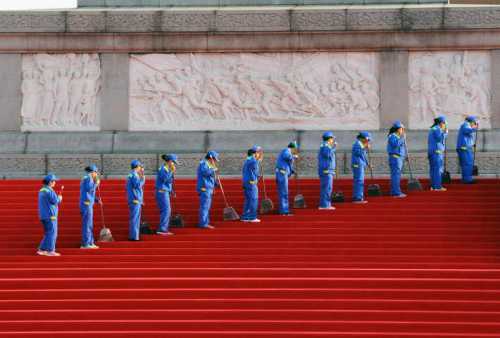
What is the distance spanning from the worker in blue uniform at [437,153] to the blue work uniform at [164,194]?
14.0 feet

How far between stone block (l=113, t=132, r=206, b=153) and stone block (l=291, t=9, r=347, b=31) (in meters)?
2.81

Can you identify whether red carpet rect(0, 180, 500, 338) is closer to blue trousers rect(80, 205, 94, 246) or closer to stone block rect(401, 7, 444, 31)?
blue trousers rect(80, 205, 94, 246)

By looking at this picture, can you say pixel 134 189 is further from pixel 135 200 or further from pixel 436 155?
pixel 436 155

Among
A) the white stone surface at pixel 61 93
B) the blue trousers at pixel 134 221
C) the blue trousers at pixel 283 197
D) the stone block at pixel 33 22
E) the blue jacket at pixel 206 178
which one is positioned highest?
the stone block at pixel 33 22

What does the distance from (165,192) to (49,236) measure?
2.14m

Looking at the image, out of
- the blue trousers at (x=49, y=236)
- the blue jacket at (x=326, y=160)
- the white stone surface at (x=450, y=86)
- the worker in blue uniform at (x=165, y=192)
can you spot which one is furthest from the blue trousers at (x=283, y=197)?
the white stone surface at (x=450, y=86)

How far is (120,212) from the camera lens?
1834cm

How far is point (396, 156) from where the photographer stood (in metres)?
18.7

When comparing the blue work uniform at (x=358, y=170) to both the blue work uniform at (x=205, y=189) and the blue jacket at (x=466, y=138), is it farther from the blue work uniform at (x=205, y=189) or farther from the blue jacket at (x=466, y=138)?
the blue work uniform at (x=205, y=189)

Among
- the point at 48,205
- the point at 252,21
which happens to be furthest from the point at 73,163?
the point at 48,205

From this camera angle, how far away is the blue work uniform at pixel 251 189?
57.6 ft

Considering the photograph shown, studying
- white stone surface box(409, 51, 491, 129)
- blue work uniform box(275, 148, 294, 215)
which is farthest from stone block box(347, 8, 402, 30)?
blue work uniform box(275, 148, 294, 215)

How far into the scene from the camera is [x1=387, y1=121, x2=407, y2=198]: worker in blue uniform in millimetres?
18438

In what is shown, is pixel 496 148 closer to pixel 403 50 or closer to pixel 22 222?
pixel 403 50
